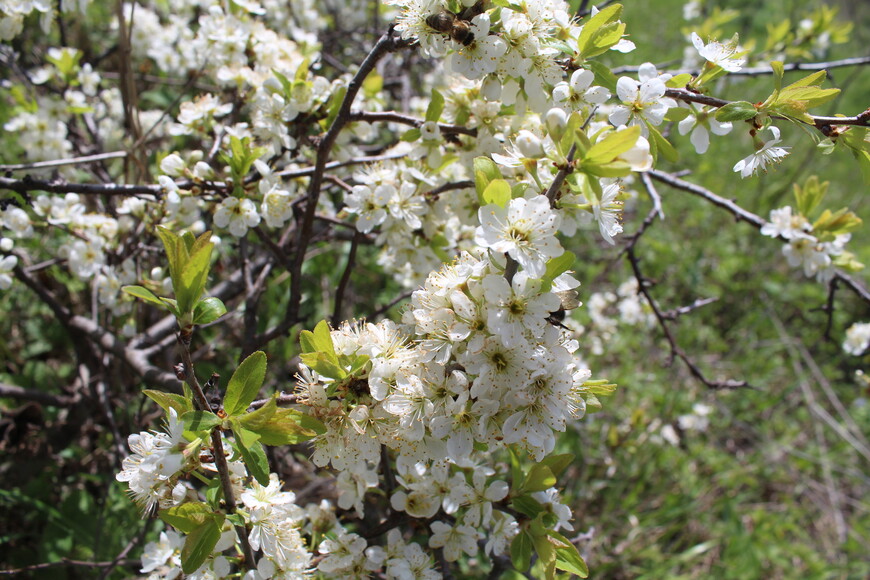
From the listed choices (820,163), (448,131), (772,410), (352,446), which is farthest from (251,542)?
(820,163)

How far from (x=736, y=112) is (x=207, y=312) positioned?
1223 millimetres

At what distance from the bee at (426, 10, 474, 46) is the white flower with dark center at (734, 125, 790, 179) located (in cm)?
73

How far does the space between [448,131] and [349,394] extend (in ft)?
3.10

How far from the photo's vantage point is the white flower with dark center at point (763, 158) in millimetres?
1345

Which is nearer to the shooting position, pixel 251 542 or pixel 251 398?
pixel 251 398

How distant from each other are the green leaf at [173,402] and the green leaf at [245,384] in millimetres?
71

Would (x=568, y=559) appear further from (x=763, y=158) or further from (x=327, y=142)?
(x=327, y=142)

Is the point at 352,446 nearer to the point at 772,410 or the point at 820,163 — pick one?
the point at 772,410

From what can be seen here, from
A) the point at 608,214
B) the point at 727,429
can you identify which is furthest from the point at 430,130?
the point at 727,429

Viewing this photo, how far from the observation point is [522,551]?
1.26 m

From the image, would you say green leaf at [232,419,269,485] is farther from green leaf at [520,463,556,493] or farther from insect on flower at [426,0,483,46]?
insect on flower at [426,0,483,46]

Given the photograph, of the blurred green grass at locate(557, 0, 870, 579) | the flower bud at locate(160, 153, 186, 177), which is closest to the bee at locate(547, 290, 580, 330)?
the blurred green grass at locate(557, 0, 870, 579)

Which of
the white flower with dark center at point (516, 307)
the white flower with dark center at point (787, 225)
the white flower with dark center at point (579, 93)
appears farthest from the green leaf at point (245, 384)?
the white flower with dark center at point (787, 225)

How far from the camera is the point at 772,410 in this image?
401 centimetres
